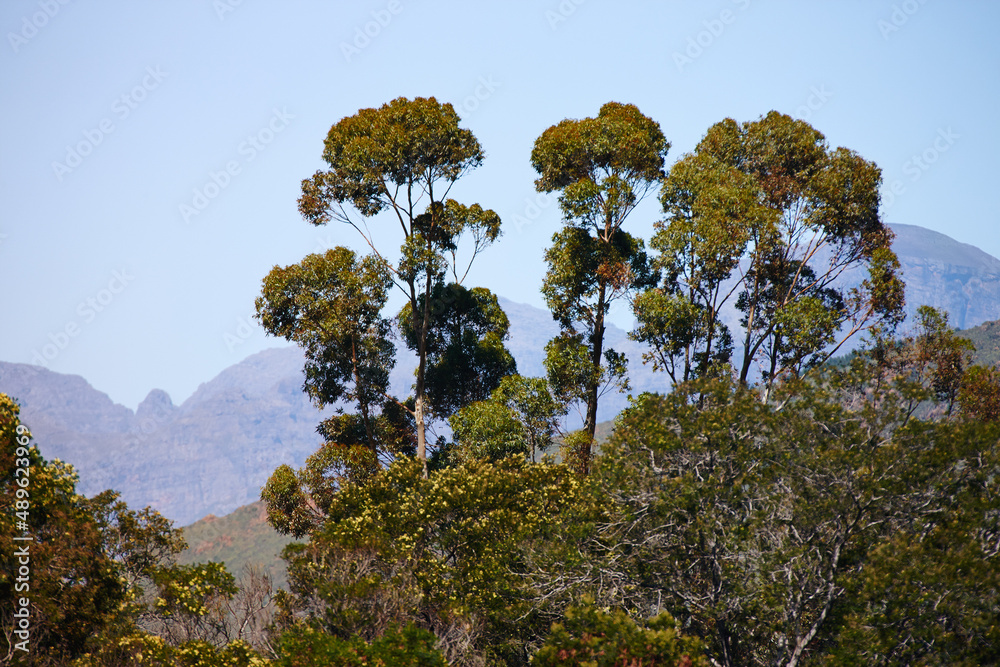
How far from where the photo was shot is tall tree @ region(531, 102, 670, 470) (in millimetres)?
31359

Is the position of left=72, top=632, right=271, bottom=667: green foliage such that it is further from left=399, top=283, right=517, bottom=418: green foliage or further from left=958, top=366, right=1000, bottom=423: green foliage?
left=958, top=366, right=1000, bottom=423: green foliage

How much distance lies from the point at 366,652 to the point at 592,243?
19716 millimetres

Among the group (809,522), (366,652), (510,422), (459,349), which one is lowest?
(366,652)

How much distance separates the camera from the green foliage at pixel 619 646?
15281mm

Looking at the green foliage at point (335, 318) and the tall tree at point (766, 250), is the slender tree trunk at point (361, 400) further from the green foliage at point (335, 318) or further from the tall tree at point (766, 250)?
the tall tree at point (766, 250)

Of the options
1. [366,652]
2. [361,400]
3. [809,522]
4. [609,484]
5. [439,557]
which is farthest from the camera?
[361,400]

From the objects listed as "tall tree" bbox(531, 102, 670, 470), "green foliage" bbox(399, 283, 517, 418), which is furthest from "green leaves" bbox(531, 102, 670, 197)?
"green foliage" bbox(399, 283, 517, 418)

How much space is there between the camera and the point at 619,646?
1555 cm

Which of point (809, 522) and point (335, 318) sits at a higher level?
point (335, 318)

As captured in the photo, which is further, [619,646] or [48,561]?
[48,561]

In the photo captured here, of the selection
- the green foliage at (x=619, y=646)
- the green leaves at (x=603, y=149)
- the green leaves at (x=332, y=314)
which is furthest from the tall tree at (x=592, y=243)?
the green foliage at (x=619, y=646)

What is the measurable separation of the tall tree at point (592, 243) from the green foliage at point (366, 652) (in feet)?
52.3

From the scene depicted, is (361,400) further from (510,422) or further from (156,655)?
(156,655)

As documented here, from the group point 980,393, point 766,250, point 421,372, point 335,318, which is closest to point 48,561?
point 335,318
